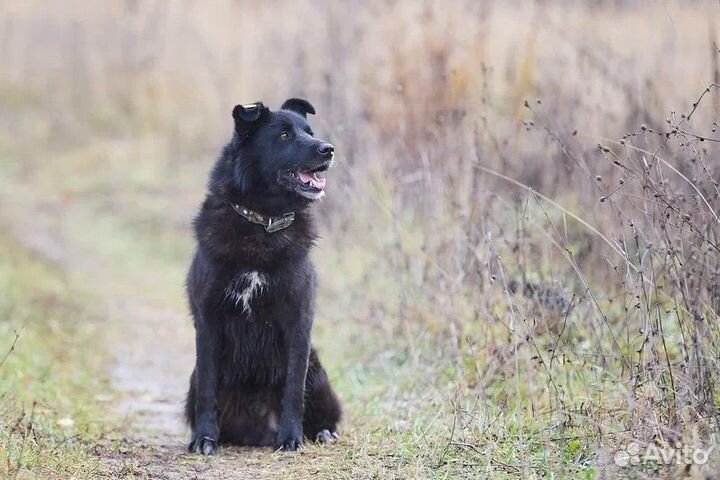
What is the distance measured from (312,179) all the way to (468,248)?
62.6 inches

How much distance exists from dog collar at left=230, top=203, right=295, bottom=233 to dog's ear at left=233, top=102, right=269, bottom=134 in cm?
41

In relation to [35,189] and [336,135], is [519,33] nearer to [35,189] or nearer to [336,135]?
[336,135]

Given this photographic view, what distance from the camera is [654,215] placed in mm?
4250

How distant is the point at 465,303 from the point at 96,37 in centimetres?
1336

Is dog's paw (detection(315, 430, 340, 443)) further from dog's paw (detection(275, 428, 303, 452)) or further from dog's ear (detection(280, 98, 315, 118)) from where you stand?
dog's ear (detection(280, 98, 315, 118))

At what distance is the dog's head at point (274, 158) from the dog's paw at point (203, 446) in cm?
128

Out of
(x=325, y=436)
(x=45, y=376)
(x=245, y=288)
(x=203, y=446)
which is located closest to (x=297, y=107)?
(x=245, y=288)

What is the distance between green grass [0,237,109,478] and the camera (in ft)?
13.9

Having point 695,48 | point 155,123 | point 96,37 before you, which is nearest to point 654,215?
point 695,48

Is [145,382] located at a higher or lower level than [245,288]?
lower

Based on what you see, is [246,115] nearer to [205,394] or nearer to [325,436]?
[205,394]

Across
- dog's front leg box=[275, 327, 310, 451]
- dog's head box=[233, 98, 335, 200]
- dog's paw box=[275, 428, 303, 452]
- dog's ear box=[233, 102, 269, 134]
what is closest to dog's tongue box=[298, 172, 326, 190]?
dog's head box=[233, 98, 335, 200]

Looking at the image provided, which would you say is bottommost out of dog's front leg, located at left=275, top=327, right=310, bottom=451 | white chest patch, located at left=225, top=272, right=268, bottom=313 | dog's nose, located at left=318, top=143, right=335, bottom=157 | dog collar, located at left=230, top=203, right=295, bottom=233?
dog's front leg, located at left=275, top=327, right=310, bottom=451

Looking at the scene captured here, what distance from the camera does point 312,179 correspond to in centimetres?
543
